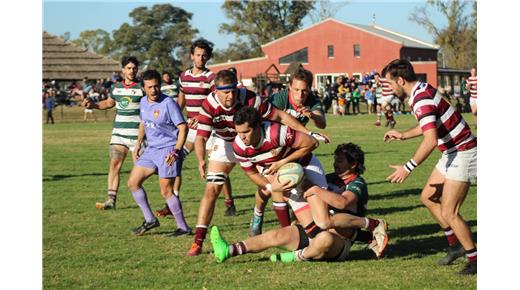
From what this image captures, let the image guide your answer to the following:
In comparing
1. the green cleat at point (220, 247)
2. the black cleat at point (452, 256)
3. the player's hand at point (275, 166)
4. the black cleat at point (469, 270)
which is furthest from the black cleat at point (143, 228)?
the black cleat at point (469, 270)

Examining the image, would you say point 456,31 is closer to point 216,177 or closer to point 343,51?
point 343,51

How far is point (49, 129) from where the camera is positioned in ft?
112

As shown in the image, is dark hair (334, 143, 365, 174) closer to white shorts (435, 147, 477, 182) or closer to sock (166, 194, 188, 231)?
white shorts (435, 147, 477, 182)

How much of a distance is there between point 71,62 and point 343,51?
26671 millimetres

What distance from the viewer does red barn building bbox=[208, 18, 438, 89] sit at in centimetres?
6806

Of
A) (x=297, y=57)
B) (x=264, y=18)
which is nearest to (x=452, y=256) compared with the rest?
(x=297, y=57)

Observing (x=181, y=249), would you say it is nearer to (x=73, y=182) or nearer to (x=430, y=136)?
(x=430, y=136)

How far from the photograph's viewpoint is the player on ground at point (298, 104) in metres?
8.81

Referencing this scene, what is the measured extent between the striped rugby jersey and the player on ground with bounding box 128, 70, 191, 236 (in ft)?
5.39

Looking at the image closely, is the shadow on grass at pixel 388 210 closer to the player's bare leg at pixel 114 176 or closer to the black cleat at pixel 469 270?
the black cleat at pixel 469 270

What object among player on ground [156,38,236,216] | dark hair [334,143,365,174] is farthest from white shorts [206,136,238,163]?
player on ground [156,38,236,216]

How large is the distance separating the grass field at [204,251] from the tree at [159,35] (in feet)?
196
